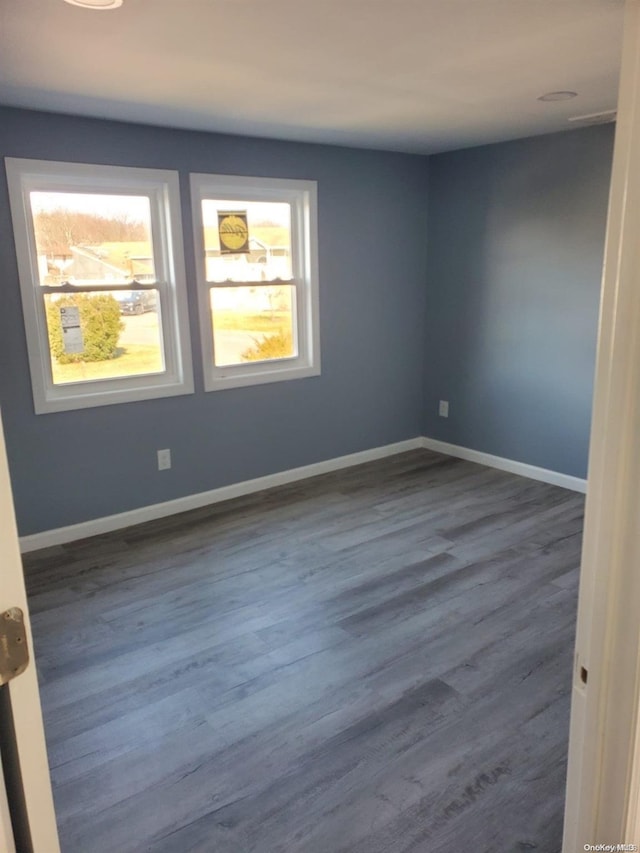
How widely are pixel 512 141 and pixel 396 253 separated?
111cm

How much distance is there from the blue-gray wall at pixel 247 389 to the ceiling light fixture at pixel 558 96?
1648 mm

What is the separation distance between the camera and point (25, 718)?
0.83 meters

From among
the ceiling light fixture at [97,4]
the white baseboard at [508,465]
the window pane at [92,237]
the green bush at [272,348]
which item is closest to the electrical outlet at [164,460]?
the green bush at [272,348]

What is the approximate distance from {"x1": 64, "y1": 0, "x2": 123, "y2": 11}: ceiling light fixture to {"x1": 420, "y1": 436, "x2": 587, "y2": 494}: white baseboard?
11.7 ft

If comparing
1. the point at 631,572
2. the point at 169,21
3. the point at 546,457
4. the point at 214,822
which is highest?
the point at 169,21

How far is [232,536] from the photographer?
12.3 ft

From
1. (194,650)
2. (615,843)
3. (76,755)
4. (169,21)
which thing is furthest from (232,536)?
(615,843)

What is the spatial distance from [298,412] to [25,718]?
12.4 ft

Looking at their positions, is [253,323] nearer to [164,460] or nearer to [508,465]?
[164,460]

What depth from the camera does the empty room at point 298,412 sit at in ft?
6.44

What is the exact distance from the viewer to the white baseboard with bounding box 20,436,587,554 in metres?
3.70

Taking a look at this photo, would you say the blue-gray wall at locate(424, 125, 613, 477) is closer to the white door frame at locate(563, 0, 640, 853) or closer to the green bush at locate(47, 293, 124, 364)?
the green bush at locate(47, 293, 124, 364)

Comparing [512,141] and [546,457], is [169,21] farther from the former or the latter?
[546,457]

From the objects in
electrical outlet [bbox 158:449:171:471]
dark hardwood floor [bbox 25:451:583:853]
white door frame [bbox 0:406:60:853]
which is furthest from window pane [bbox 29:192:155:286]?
white door frame [bbox 0:406:60:853]
